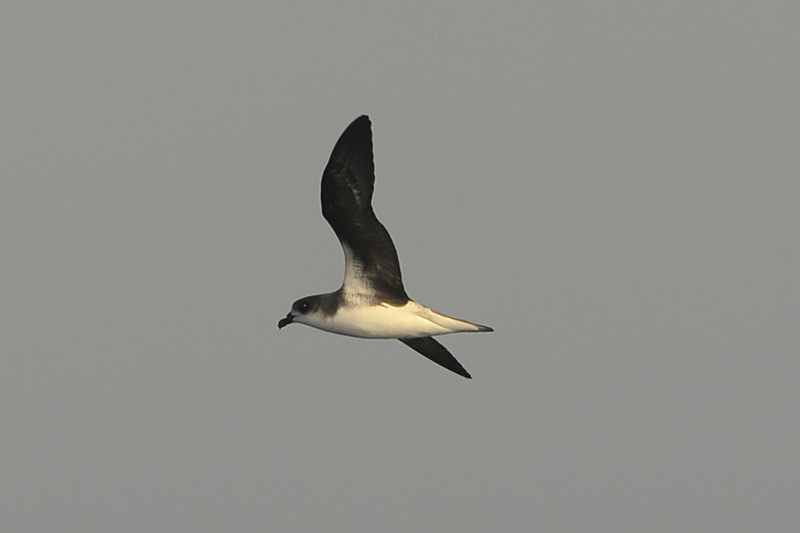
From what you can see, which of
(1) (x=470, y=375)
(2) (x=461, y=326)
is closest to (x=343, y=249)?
(2) (x=461, y=326)

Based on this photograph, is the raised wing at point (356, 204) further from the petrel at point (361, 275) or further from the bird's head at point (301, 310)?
the bird's head at point (301, 310)

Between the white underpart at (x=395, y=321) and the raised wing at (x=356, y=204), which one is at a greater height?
the raised wing at (x=356, y=204)

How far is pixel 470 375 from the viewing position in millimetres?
23375

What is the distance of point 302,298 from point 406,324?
2026 millimetres

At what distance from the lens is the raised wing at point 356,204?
2055cm

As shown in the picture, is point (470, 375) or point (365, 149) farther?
point (470, 375)

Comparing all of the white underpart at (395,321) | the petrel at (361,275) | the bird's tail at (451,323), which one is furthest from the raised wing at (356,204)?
the bird's tail at (451,323)

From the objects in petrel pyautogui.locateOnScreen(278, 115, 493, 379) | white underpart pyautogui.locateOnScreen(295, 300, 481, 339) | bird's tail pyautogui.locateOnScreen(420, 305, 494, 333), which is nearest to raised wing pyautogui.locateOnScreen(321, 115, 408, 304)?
petrel pyautogui.locateOnScreen(278, 115, 493, 379)

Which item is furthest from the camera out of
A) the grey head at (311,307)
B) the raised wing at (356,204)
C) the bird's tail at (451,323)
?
the grey head at (311,307)

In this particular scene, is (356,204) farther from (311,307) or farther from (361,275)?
(311,307)

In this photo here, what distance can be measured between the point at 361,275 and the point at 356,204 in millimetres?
1276

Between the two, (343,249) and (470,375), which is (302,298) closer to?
(343,249)

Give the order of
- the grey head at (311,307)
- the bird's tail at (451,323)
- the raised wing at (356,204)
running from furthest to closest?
the grey head at (311,307)
the bird's tail at (451,323)
the raised wing at (356,204)

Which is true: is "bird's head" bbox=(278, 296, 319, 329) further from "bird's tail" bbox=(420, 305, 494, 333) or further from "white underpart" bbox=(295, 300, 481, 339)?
"bird's tail" bbox=(420, 305, 494, 333)
